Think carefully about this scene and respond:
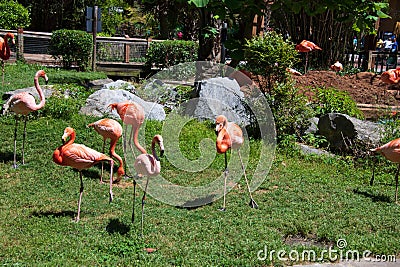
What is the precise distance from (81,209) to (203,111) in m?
3.57

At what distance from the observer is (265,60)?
338 inches

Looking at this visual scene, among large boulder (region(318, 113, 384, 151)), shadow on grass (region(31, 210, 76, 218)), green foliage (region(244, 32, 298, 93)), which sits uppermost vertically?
green foliage (region(244, 32, 298, 93))

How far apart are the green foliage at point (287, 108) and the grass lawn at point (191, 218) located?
1.07m

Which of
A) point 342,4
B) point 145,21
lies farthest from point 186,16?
point 342,4

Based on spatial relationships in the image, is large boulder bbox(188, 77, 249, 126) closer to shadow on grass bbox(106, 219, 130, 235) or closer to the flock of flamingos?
the flock of flamingos

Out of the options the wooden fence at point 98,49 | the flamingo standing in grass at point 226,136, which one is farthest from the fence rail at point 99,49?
the flamingo standing in grass at point 226,136

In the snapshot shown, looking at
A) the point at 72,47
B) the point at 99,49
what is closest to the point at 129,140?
the point at 72,47

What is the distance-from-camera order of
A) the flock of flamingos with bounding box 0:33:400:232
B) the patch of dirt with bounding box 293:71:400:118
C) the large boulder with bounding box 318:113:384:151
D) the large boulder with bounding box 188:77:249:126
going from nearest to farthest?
the flock of flamingos with bounding box 0:33:400:232 < the large boulder with bounding box 318:113:384:151 < the large boulder with bounding box 188:77:249:126 < the patch of dirt with bounding box 293:71:400:118

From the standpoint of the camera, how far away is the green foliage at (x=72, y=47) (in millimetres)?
16375

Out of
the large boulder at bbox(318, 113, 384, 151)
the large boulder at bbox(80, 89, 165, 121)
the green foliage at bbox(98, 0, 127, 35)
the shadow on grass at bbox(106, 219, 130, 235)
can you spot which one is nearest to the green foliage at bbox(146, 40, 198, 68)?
the green foliage at bbox(98, 0, 127, 35)

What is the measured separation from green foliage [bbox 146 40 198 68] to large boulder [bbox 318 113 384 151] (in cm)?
945

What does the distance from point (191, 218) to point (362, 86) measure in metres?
7.88

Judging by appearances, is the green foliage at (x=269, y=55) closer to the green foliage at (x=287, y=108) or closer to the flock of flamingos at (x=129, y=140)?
the green foliage at (x=287, y=108)

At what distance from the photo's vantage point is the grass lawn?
450 centimetres
